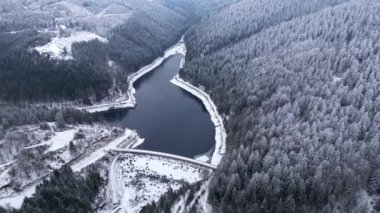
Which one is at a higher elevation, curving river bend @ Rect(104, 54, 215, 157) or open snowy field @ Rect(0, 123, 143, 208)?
curving river bend @ Rect(104, 54, 215, 157)

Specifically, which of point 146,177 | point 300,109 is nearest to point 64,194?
point 146,177

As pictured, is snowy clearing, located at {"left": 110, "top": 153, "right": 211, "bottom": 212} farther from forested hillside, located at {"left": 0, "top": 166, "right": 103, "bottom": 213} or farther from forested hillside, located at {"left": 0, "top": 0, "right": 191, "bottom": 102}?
forested hillside, located at {"left": 0, "top": 0, "right": 191, "bottom": 102}

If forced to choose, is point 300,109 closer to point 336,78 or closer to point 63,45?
point 336,78

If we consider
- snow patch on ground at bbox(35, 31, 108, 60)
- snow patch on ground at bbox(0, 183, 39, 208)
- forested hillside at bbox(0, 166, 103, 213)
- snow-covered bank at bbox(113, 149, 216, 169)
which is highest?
snow patch on ground at bbox(35, 31, 108, 60)

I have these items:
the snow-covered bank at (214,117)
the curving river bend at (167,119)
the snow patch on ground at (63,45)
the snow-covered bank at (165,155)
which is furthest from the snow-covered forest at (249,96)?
the curving river bend at (167,119)

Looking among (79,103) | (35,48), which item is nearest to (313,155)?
(79,103)

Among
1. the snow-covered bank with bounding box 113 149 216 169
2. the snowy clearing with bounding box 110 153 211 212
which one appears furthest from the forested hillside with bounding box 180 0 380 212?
the snowy clearing with bounding box 110 153 211 212
